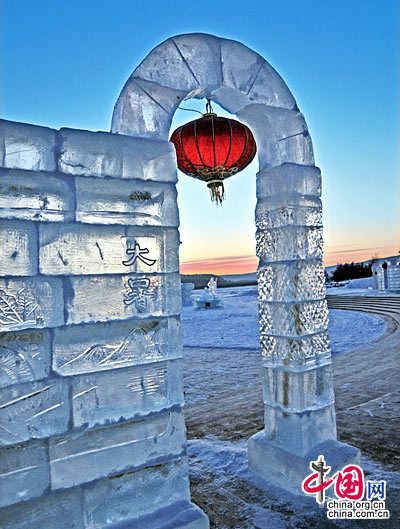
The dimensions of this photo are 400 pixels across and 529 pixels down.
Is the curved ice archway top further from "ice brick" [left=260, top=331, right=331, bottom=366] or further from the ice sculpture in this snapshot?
"ice brick" [left=260, top=331, right=331, bottom=366]

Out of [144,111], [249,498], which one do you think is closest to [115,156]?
[144,111]

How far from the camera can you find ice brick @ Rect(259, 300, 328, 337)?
3.62 meters

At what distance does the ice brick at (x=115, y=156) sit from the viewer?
100 inches

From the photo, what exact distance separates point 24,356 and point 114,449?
778 mm

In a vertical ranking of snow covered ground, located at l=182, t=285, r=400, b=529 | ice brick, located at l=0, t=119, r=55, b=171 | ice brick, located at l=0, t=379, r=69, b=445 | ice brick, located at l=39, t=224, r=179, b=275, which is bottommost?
snow covered ground, located at l=182, t=285, r=400, b=529

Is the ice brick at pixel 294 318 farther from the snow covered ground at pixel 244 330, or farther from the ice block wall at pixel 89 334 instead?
the snow covered ground at pixel 244 330

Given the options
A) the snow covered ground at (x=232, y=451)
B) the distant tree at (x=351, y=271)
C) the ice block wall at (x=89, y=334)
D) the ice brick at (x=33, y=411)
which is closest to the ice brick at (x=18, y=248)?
the ice block wall at (x=89, y=334)

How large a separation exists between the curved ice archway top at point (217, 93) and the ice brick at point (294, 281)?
0.91 meters

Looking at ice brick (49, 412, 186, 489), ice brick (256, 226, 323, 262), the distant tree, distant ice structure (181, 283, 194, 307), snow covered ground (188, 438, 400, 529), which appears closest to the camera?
ice brick (49, 412, 186, 489)

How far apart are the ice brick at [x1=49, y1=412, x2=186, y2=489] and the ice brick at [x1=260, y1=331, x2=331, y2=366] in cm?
124

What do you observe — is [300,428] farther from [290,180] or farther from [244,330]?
[244,330]

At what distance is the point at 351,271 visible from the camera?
154 feet

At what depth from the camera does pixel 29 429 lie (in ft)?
7.72

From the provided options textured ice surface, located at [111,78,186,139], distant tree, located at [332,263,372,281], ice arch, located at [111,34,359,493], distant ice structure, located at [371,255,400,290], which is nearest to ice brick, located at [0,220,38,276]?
textured ice surface, located at [111,78,186,139]
